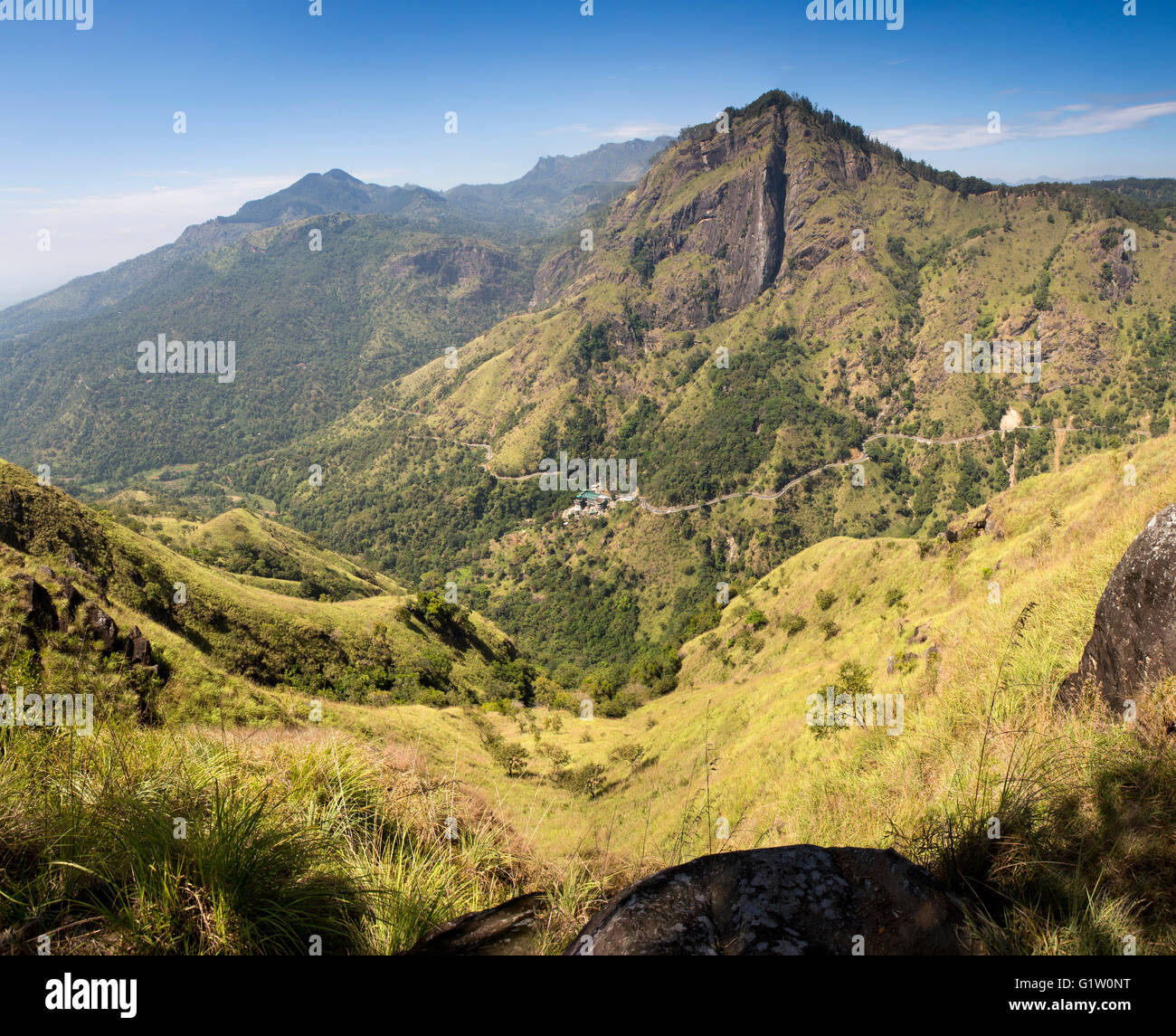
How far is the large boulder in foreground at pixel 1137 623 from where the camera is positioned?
15.1 feet

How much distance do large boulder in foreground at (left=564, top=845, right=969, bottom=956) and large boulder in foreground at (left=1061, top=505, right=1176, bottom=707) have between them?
3.63 meters

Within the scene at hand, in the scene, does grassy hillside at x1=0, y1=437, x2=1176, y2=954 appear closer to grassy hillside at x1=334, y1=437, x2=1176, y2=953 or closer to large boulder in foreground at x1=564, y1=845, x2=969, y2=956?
grassy hillside at x1=334, y1=437, x2=1176, y2=953

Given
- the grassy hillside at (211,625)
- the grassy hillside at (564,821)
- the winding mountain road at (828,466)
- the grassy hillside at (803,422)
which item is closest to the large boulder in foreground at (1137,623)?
the grassy hillside at (564,821)

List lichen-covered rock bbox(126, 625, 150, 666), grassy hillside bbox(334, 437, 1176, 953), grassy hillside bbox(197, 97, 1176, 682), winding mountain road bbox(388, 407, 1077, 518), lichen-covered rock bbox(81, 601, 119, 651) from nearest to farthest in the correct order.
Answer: grassy hillside bbox(334, 437, 1176, 953), lichen-covered rock bbox(81, 601, 119, 651), lichen-covered rock bbox(126, 625, 150, 666), grassy hillside bbox(197, 97, 1176, 682), winding mountain road bbox(388, 407, 1077, 518)

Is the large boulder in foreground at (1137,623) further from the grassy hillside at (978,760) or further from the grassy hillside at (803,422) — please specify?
the grassy hillside at (803,422)

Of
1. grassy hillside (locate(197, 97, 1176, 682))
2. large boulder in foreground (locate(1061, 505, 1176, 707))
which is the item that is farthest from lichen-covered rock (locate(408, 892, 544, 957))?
grassy hillside (locate(197, 97, 1176, 682))

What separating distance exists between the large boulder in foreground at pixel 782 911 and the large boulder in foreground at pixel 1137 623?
3.63 metres

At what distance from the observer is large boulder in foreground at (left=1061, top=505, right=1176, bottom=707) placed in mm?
4590

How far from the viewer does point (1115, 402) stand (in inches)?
→ 4550

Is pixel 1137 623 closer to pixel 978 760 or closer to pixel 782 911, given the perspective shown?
pixel 978 760

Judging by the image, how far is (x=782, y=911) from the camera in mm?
2424

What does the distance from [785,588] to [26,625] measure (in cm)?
4706
